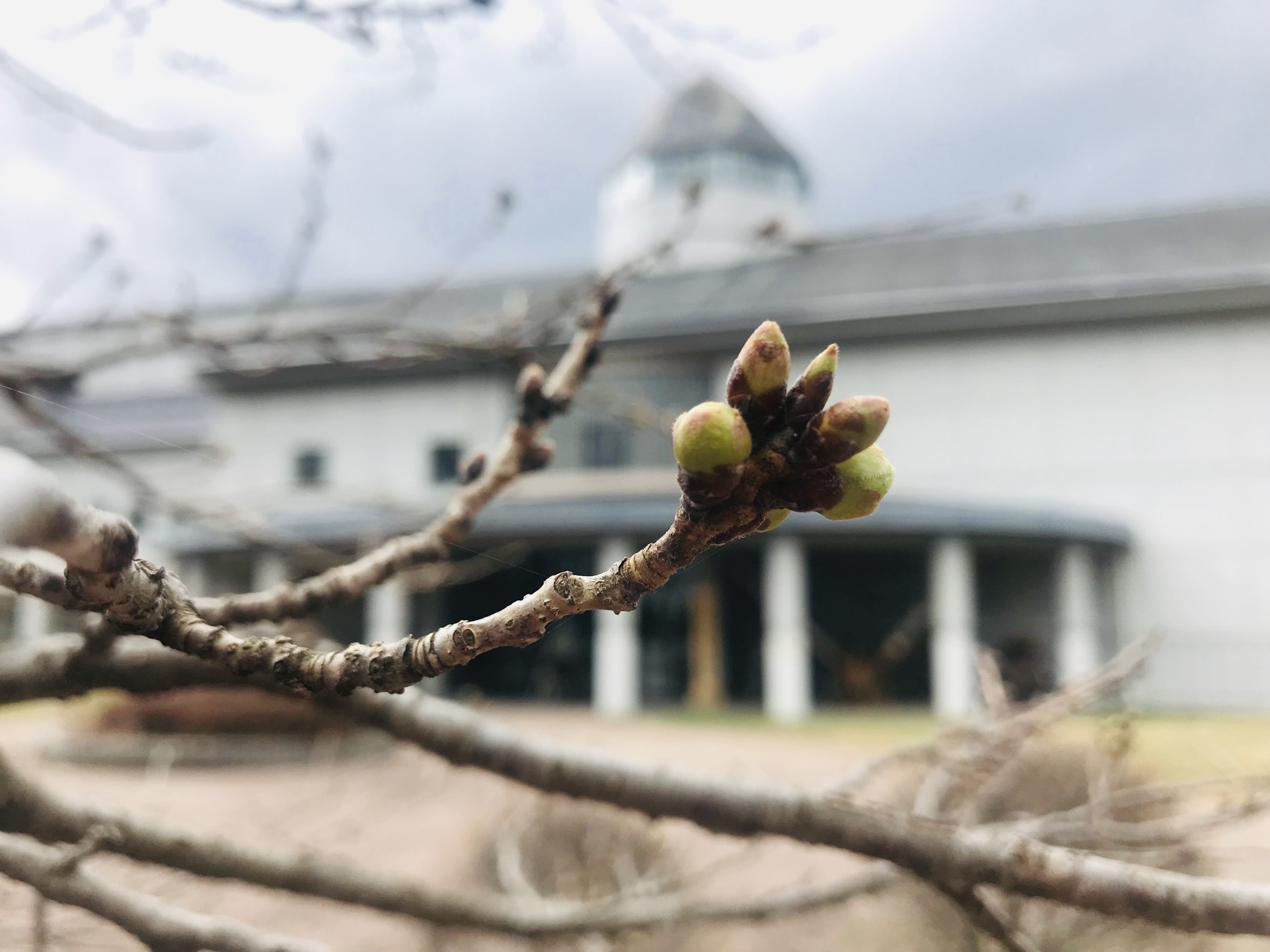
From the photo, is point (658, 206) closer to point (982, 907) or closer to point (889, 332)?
point (889, 332)

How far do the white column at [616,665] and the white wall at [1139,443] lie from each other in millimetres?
5170

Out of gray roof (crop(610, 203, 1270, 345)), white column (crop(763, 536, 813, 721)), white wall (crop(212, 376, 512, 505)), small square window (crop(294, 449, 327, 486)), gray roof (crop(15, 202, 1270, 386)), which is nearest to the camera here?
gray roof (crop(15, 202, 1270, 386))

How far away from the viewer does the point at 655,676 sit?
1570 cm

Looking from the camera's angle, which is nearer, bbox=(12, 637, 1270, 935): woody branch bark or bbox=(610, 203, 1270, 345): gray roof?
bbox=(12, 637, 1270, 935): woody branch bark

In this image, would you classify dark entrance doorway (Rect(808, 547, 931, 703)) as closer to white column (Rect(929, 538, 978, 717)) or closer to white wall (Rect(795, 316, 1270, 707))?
white column (Rect(929, 538, 978, 717))

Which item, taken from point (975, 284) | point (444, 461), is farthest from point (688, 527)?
point (444, 461)

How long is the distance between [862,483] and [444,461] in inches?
699

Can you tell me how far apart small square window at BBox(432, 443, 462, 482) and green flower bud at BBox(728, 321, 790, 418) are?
1674 cm

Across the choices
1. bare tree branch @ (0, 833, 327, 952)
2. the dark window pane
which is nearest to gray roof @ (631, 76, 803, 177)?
the dark window pane

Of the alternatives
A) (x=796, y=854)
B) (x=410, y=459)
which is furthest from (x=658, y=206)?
(x=796, y=854)

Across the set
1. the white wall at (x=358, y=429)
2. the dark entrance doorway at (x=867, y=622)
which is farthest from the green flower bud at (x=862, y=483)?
the white wall at (x=358, y=429)

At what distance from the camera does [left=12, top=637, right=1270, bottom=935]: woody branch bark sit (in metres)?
1.21

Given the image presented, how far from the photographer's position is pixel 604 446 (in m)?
13.3

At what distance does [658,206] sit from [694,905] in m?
21.4
